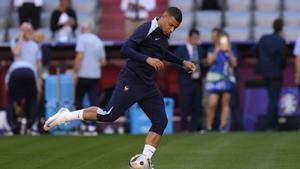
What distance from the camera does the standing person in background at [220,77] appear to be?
1975 centimetres

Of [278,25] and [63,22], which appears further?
[63,22]

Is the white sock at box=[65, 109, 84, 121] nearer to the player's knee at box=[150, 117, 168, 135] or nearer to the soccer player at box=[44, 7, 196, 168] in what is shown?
the soccer player at box=[44, 7, 196, 168]

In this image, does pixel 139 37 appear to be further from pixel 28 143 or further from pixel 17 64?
pixel 17 64

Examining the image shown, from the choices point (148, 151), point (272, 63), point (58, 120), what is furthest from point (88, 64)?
point (148, 151)

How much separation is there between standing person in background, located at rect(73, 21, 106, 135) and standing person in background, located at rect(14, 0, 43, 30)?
8.89 feet

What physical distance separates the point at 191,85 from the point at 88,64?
7.27 ft

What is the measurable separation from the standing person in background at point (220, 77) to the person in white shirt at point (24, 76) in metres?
3.35

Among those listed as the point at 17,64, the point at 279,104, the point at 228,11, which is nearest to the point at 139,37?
the point at 17,64

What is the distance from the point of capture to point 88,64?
19391 mm

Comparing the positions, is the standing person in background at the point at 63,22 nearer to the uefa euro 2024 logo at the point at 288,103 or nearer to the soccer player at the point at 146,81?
the uefa euro 2024 logo at the point at 288,103

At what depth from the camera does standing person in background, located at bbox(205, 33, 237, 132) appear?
19750 millimetres

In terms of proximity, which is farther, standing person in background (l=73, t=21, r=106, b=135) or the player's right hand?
standing person in background (l=73, t=21, r=106, b=135)

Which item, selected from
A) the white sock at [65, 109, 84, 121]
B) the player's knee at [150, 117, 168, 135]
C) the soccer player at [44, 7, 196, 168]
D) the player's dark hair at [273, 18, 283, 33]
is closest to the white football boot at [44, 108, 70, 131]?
the white sock at [65, 109, 84, 121]

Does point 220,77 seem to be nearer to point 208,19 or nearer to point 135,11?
point 135,11
